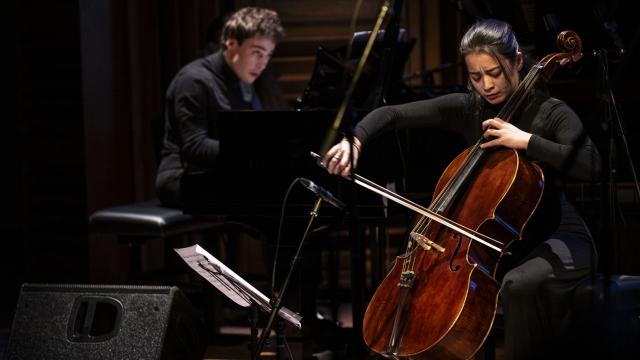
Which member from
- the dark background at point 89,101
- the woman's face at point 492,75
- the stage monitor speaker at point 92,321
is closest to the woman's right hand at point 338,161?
the woman's face at point 492,75

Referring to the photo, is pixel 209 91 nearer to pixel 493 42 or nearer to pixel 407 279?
pixel 493 42

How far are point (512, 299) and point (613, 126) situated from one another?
62 cm

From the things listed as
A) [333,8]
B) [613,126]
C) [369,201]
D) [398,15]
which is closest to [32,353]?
[369,201]

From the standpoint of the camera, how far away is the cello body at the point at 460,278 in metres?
2.52

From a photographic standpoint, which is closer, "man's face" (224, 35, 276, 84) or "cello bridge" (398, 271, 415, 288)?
"cello bridge" (398, 271, 415, 288)

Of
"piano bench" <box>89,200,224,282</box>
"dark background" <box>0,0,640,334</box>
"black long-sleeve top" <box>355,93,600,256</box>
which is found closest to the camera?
"black long-sleeve top" <box>355,93,600,256</box>

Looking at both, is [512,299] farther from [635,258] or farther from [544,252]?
[635,258]

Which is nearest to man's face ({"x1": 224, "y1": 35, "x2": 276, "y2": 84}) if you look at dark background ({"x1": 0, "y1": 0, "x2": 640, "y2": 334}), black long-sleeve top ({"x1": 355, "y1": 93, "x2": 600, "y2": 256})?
dark background ({"x1": 0, "y1": 0, "x2": 640, "y2": 334})

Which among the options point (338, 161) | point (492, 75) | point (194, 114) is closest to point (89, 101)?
point (194, 114)

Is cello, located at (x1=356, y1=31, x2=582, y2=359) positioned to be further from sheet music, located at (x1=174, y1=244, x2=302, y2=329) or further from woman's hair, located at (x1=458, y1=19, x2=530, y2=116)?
sheet music, located at (x1=174, y1=244, x2=302, y2=329)

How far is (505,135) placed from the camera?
8.74ft

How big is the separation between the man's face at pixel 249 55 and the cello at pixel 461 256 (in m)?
1.55

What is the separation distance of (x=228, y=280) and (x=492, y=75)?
1015 mm

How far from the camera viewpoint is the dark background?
16.0ft
